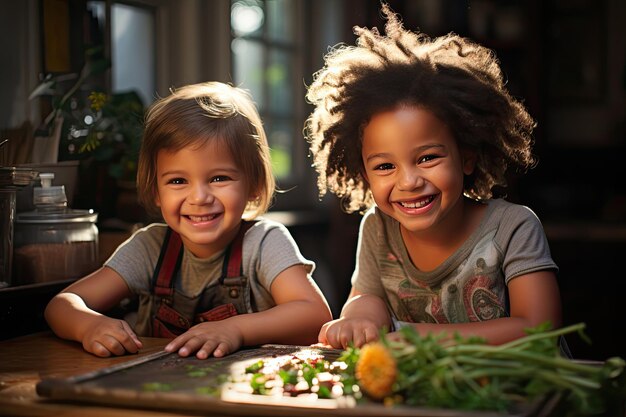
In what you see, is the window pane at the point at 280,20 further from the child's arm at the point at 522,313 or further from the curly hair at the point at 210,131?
the child's arm at the point at 522,313

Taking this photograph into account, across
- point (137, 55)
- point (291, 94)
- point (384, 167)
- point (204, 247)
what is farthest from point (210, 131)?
point (291, 94)

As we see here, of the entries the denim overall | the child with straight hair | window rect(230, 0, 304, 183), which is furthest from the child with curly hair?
window rect(230, 0, 304, 183)

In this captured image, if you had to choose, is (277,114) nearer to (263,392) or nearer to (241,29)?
(241,29)

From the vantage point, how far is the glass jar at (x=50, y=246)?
5.72 ft

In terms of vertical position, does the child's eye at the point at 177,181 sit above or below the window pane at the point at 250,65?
below

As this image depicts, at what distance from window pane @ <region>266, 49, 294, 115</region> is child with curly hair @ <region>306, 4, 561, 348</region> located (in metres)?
2.58

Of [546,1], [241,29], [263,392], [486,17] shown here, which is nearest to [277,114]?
[241,29]

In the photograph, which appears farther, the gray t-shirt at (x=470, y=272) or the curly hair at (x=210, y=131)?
the curly hair at (x=210, y=131)

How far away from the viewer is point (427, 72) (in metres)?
1.51

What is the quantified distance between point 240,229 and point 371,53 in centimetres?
43

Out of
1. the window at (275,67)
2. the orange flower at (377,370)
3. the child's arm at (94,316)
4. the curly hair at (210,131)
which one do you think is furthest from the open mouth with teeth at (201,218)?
the window at (275,67)

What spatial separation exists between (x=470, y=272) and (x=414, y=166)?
0.23 m

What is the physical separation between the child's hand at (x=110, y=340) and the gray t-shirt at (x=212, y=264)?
11.4 inches

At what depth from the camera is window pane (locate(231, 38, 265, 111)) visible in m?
3.90
